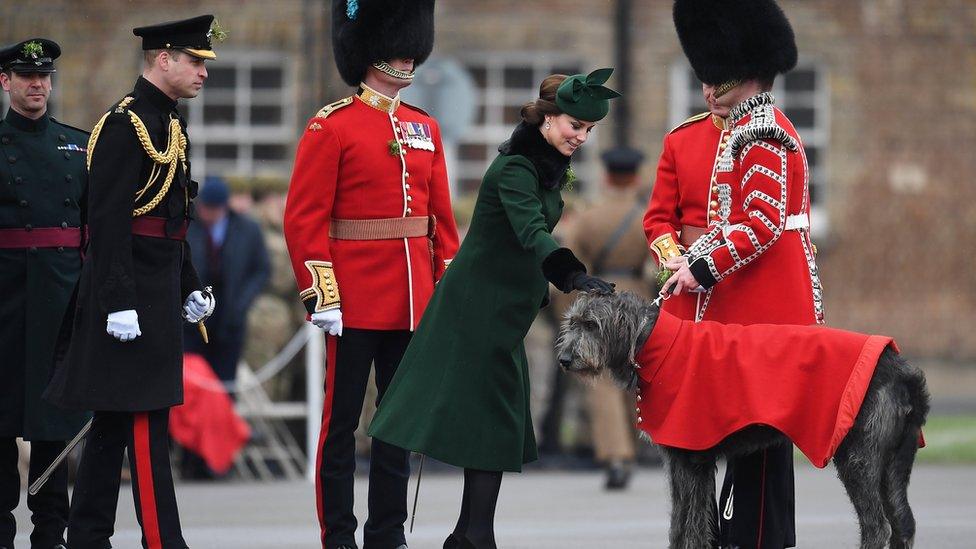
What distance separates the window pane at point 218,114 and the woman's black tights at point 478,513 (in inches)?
538

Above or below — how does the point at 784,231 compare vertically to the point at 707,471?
above

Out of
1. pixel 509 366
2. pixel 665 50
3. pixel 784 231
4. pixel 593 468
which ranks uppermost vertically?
pixel 665 50

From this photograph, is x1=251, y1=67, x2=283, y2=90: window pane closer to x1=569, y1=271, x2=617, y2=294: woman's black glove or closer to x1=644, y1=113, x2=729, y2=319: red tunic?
x1=644, y1=113, x2=729, y2=319: red tunic

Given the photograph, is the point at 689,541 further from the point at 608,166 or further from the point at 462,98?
the point at 462,98

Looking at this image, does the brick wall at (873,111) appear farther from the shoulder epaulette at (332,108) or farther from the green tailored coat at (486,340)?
Answer: the green tailored coat at (486,340)

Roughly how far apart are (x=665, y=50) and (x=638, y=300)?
13.8 meters

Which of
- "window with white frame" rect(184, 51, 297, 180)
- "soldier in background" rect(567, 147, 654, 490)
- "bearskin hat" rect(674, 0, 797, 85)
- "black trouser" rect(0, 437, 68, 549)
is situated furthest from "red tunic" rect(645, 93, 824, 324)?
"window with white frame" rect(184, 51, 297, 180)

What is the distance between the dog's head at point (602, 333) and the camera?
635 cm

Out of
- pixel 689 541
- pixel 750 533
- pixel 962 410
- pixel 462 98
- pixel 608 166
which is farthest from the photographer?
pixel 962 410

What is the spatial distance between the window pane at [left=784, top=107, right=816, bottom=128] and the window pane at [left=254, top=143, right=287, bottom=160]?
5.69 meters

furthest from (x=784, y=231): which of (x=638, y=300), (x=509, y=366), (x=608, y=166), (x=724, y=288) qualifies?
(x=608, y=166)

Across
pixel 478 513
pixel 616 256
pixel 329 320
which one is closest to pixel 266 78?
pixel 616 256

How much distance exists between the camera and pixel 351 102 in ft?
24.5

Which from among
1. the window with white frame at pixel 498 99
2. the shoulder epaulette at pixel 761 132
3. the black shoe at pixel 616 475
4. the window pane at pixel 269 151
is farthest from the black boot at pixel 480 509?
the window pane at pixel 269 151
